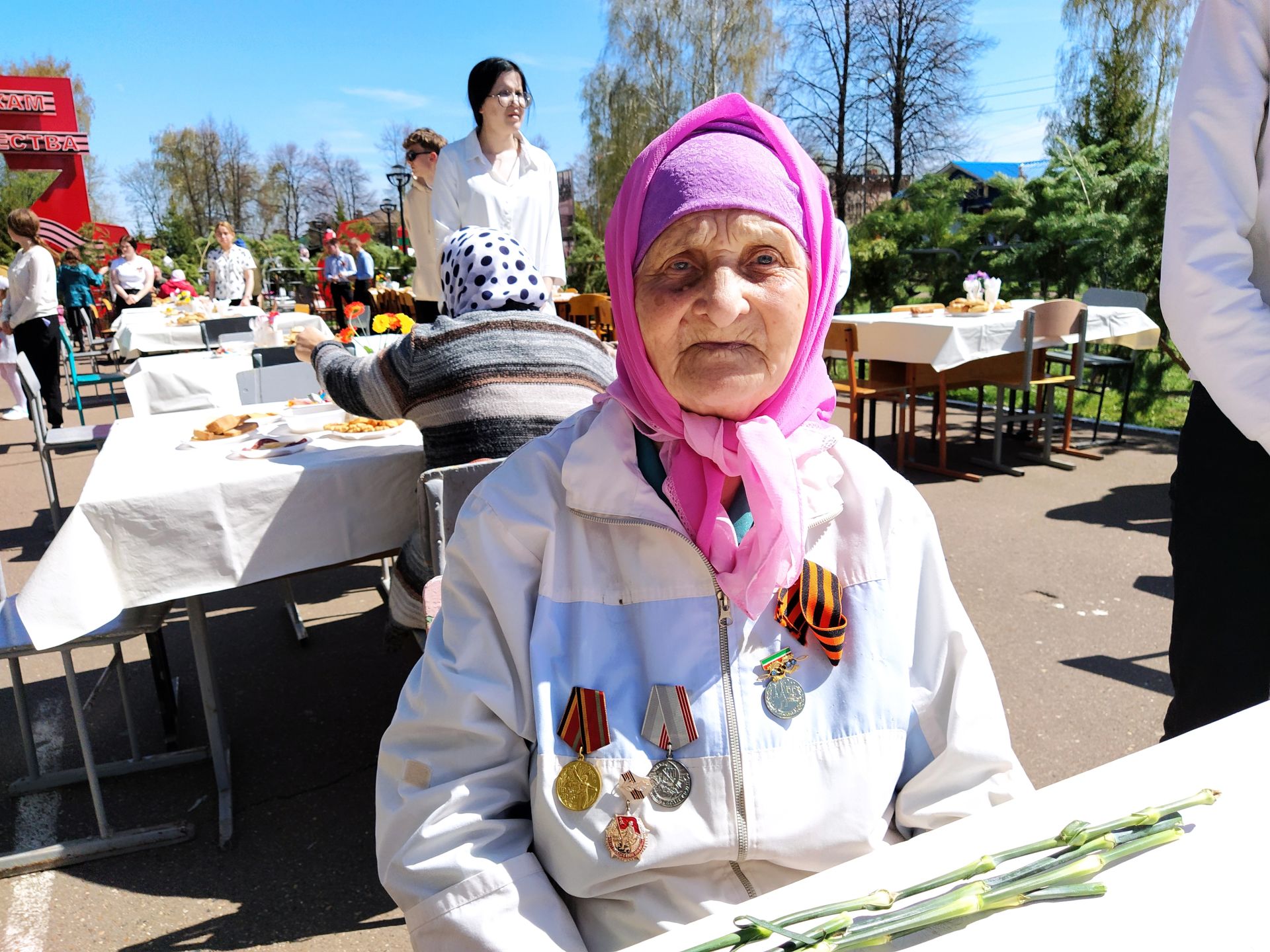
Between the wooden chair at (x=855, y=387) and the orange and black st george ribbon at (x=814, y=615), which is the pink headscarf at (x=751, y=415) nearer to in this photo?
the orange and black st george ribbon at (x=814, y=615)

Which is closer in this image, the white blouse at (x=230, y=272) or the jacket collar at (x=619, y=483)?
the jacket collar at (x=619, y=483)

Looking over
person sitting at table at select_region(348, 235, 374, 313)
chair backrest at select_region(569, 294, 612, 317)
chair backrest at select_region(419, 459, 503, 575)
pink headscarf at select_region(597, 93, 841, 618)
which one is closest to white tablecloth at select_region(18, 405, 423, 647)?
chair backrest at select_region(419, 459, 503, 575)

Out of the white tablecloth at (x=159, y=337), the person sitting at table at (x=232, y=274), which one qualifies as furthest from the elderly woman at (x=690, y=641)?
the person sitting at table at (x=232, y=274)

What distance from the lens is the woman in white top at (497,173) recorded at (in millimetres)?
4824

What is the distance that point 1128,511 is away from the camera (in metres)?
5.67

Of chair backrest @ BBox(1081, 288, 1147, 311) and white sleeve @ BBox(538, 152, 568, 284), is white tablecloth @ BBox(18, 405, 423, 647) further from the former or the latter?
chair backrest @ BBox(1081, 288, 1147, 311)

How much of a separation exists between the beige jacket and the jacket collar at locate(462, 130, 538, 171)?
49 centimetres

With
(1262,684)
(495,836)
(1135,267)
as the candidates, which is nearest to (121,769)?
(495,836)

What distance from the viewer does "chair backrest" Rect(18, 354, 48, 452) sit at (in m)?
5.05

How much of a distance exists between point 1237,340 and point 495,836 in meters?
1.50

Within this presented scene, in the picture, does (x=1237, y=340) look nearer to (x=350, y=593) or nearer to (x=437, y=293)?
(x=350, y=593)

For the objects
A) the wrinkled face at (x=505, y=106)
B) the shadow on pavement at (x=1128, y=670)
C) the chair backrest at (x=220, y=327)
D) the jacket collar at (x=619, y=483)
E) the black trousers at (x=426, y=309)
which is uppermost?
the wrinkled face at (x=505, y=106)

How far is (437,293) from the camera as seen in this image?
5.80 meters

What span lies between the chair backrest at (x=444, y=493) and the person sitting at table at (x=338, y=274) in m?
15.4
